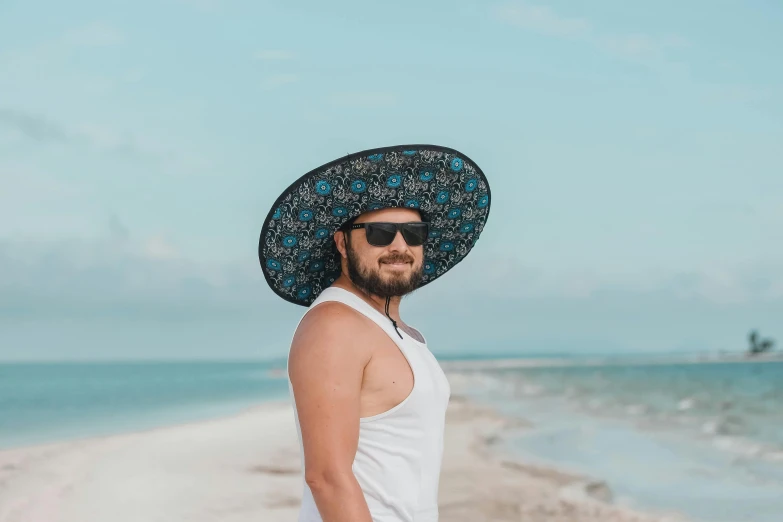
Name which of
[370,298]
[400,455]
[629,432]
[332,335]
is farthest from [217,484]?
[629,432]

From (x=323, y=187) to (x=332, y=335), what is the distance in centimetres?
53

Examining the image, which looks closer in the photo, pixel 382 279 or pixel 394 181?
pixel 382 279

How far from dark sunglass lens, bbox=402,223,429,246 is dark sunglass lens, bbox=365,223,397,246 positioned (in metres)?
0.03

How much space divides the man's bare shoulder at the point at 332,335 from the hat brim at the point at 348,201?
1.32ft

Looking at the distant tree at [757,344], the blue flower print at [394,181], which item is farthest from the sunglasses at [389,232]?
the distant tree at [757,344]

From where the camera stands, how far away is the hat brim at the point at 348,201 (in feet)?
8.66

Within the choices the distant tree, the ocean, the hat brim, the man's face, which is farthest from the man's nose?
the distant tree

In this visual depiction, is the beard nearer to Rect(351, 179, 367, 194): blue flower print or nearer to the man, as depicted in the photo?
the man

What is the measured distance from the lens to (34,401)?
23.4m

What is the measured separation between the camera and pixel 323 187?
265 cm

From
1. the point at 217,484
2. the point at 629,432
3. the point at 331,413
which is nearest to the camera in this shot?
the point at 331,413

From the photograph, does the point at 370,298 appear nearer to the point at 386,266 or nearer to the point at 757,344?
the point at 386,266

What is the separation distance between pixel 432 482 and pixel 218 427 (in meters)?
12.8

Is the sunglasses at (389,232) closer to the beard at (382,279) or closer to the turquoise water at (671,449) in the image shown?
the beard at (382,279)
